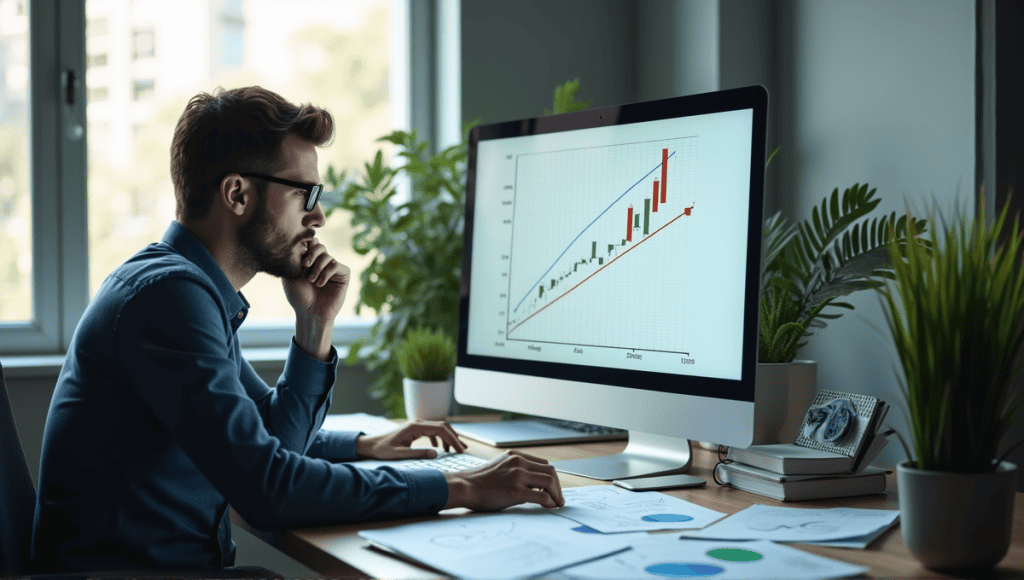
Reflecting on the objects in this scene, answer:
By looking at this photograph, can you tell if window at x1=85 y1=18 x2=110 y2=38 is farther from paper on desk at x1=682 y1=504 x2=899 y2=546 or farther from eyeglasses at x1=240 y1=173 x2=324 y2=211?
paper on desk at x1=682 y1=504 x2=899 y2=546

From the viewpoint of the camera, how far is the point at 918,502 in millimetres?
799

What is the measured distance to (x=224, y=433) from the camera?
3.05 ft

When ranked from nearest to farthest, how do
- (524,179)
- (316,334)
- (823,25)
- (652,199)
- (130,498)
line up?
(130,498)
(652,199)
(316,334)
(524,179)
(823,25)

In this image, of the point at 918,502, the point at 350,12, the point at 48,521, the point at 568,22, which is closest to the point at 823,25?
the point at 568,22

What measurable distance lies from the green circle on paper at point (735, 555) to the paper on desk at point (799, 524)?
43 millimetres

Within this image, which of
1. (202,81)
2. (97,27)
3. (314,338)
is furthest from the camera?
(202,81)

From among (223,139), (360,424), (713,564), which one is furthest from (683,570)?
(360,424)

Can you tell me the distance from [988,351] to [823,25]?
1.47 meters

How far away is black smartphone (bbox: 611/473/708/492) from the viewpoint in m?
1.17

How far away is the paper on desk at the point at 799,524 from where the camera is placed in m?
0.91

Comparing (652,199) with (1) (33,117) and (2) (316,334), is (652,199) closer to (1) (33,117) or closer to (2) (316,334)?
(2) (316,334)

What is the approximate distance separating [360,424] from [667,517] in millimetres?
829

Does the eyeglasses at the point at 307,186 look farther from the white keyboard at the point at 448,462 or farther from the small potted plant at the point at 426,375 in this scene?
the small potted plant at the point at 426,375

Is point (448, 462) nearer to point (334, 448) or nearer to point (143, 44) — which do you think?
point (334, 448)
